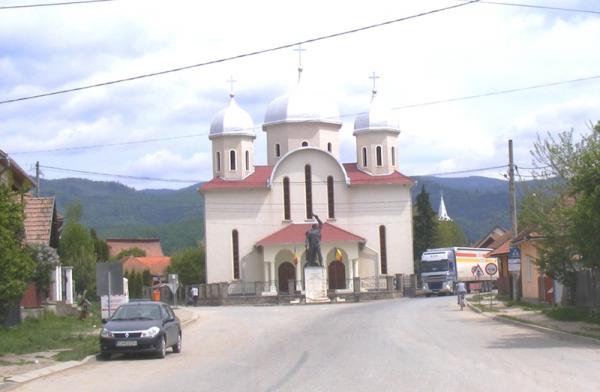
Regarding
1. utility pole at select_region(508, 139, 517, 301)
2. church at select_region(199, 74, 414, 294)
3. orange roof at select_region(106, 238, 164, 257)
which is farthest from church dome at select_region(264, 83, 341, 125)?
orange roof at select_region(106, 238, 164, 257)

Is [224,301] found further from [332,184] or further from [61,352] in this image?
[61,352]

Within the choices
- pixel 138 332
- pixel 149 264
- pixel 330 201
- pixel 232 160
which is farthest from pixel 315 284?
pixel 149 264

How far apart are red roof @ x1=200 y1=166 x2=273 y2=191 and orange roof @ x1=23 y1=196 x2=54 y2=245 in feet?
132

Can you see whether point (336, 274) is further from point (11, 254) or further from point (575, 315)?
point (11, 254)

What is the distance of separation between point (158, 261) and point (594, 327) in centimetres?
10576

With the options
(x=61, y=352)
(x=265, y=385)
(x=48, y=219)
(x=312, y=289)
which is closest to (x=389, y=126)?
(x=312, y=289)

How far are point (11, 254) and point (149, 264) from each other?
344ft

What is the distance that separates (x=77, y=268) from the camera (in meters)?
60.6

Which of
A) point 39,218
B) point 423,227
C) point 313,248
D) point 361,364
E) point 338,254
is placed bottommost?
point 361,364

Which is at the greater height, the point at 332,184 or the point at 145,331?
the point at 332,184

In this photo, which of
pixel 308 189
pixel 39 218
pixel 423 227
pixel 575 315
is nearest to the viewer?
pixel 575 315

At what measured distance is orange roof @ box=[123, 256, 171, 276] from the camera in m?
118

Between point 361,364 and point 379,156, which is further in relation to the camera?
point 379,156

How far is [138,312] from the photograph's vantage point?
73.8 feet
